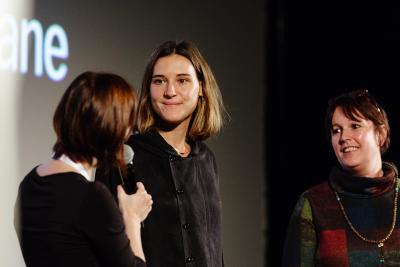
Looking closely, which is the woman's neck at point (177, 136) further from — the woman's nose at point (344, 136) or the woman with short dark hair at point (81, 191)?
the woman with short dark hair at point (81, 191)

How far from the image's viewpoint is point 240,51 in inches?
176

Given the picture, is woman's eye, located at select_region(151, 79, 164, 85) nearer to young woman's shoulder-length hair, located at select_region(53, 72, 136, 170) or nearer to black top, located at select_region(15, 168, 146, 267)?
young woman's shoulder-length hair, located at select_region(53, 72, 136, 170)

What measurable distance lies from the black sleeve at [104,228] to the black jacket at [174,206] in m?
0.63

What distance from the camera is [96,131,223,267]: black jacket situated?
2.47 m

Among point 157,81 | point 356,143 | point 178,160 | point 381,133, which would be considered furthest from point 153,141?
point 381,133

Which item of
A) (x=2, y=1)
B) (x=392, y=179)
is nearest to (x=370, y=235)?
(x=392, y=179)

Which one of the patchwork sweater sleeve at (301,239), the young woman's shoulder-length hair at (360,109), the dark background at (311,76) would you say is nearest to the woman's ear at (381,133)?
the young woman's shoulder-length hair at (360,109)

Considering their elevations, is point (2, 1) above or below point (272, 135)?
above

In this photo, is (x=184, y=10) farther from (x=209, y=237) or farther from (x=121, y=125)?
(x=121, y=125)

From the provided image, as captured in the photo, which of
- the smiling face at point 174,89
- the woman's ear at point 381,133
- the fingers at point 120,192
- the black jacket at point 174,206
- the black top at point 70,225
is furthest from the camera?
the woman's ear at point 381,133

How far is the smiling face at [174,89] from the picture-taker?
8.46 ft

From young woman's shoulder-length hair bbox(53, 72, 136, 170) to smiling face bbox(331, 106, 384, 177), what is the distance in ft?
3.47

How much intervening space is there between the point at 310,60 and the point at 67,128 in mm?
2842

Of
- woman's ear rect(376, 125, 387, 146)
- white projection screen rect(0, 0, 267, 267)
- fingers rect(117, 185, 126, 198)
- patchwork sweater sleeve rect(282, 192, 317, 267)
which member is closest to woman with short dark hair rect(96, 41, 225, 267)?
patchwork sweater sleeve rect(282, 192, 317, 267)
